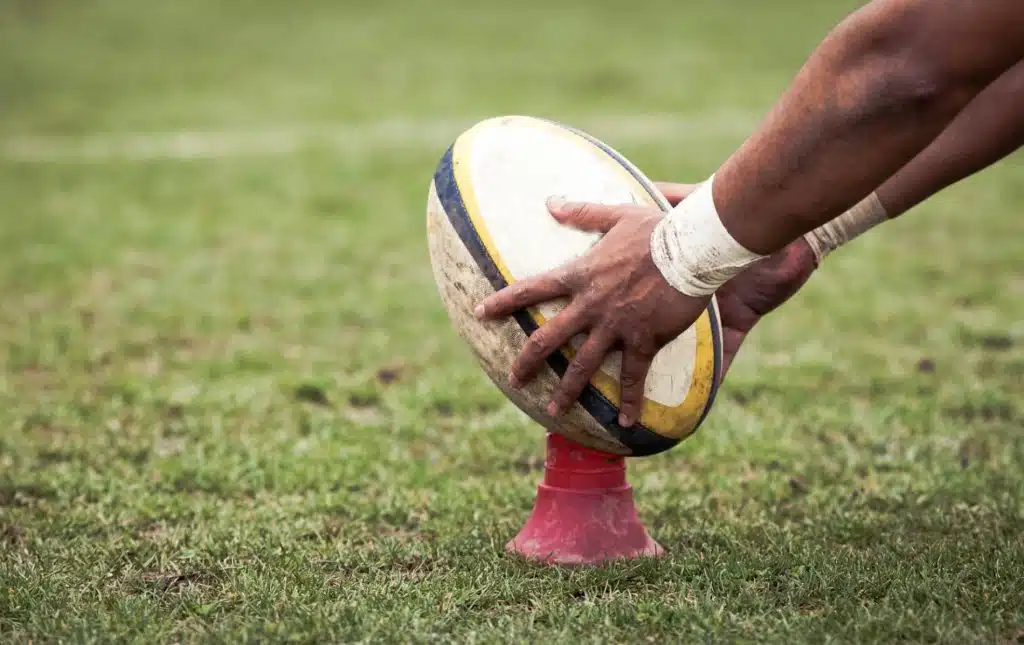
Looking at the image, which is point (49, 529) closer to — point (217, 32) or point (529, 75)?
point (529, 75)

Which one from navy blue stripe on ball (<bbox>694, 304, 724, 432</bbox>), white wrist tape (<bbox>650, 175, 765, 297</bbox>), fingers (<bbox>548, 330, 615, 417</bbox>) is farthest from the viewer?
navy blue stripe on ball (<bbox>694, 304, 724, 432</bbox>)

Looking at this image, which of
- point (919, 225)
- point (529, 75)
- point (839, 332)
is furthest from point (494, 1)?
point (839, 332)

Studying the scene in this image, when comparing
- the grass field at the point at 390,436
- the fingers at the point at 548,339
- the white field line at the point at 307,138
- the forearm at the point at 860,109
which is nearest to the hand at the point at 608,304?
the fingers at the point at 548,339

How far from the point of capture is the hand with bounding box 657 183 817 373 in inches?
123

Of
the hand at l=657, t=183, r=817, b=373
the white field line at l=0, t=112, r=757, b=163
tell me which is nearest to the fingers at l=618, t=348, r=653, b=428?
the hand at l=657, t=183, r=817, b=373

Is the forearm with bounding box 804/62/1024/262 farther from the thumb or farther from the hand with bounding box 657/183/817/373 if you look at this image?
the thumb

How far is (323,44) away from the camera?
17.9m

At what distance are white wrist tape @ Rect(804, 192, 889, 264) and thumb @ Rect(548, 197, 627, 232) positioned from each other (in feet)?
2.24

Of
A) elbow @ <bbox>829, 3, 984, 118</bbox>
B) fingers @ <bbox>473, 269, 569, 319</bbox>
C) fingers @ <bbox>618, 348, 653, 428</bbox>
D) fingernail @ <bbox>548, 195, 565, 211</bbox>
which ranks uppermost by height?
elbow @ <bbox>829, 3, 984, 118</bbox>

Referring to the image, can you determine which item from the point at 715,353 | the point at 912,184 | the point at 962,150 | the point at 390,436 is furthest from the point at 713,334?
the point at 390,436

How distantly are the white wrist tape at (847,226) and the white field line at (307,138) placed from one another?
7.15 metres

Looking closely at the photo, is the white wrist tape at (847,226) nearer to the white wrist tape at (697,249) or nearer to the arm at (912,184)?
the arm at (912,184)

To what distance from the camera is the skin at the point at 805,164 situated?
2129 mm

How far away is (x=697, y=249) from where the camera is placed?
2410 mm
